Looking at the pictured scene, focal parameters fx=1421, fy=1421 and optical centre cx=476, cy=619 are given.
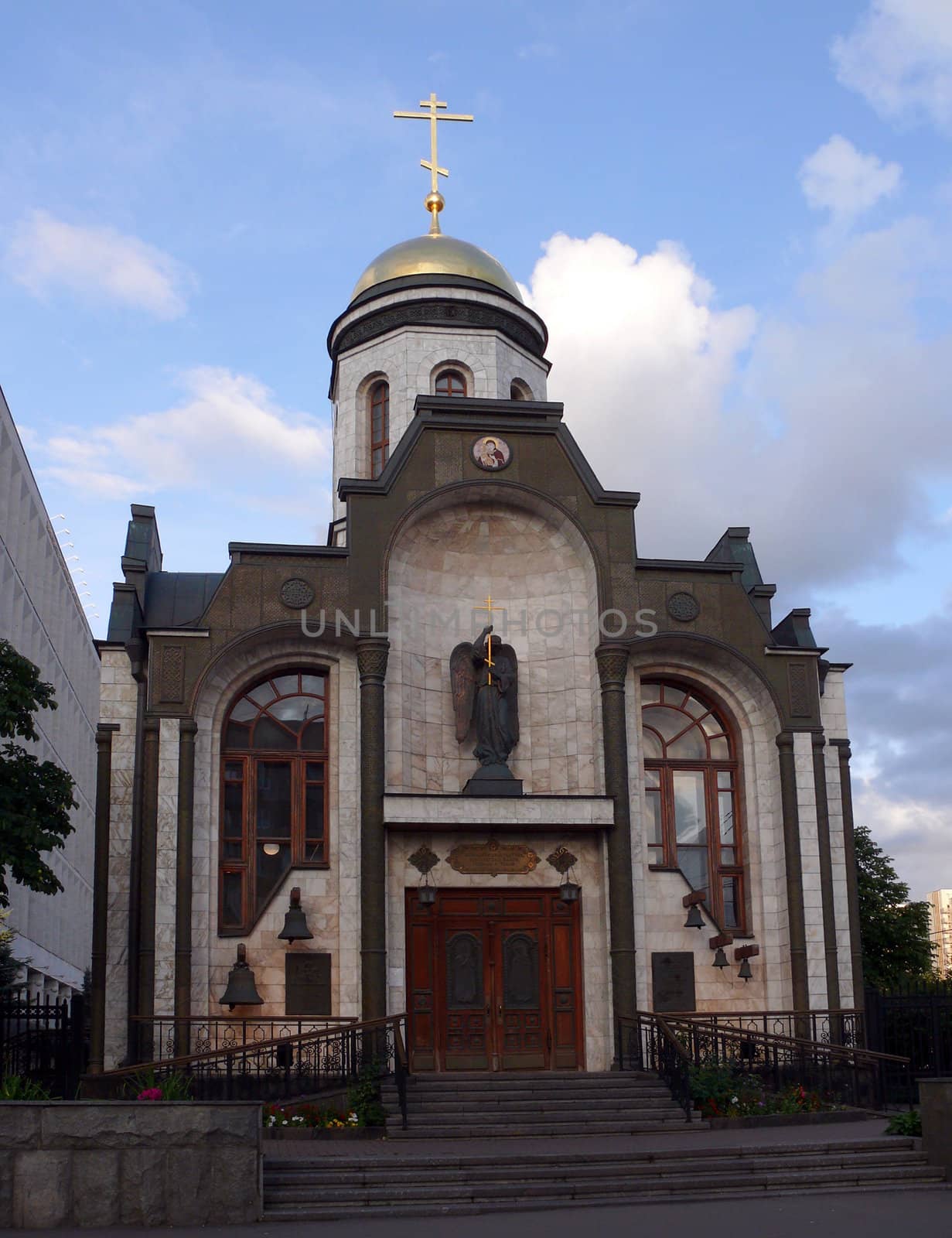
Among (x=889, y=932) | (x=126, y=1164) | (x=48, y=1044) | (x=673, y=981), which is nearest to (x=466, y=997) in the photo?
(x=673, y=981)

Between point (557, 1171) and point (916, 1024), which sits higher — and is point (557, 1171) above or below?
below

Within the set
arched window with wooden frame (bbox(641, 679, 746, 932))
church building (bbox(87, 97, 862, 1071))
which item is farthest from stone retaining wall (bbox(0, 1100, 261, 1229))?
arched window with wooden frame (bbox(641, 679, 746, 932))

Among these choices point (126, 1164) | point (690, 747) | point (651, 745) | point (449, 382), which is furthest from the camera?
point (449, 382)

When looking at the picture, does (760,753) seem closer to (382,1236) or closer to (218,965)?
(218,965)

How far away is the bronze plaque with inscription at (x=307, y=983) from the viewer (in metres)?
21.1

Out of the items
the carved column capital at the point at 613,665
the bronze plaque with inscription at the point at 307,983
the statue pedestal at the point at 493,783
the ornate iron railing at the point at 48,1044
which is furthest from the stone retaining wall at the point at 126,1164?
the carved column capital at the point at 613,665

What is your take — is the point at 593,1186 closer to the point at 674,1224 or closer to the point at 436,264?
the point at 674,1224

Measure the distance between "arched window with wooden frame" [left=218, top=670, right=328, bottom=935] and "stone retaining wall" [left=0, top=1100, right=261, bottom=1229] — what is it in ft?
26.3

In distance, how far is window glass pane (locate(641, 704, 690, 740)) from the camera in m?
23.8

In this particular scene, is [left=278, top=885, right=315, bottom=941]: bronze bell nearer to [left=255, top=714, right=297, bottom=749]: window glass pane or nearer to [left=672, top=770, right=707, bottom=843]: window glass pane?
[left=255, top=714, right=297, bottom=749]: window glass pane

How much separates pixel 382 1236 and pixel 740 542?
17194mm

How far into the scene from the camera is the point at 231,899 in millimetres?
21719

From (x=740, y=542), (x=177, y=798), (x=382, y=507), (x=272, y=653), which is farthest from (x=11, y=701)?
(x=740, y=542)

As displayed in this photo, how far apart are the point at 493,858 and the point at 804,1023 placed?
5314 millimetres
